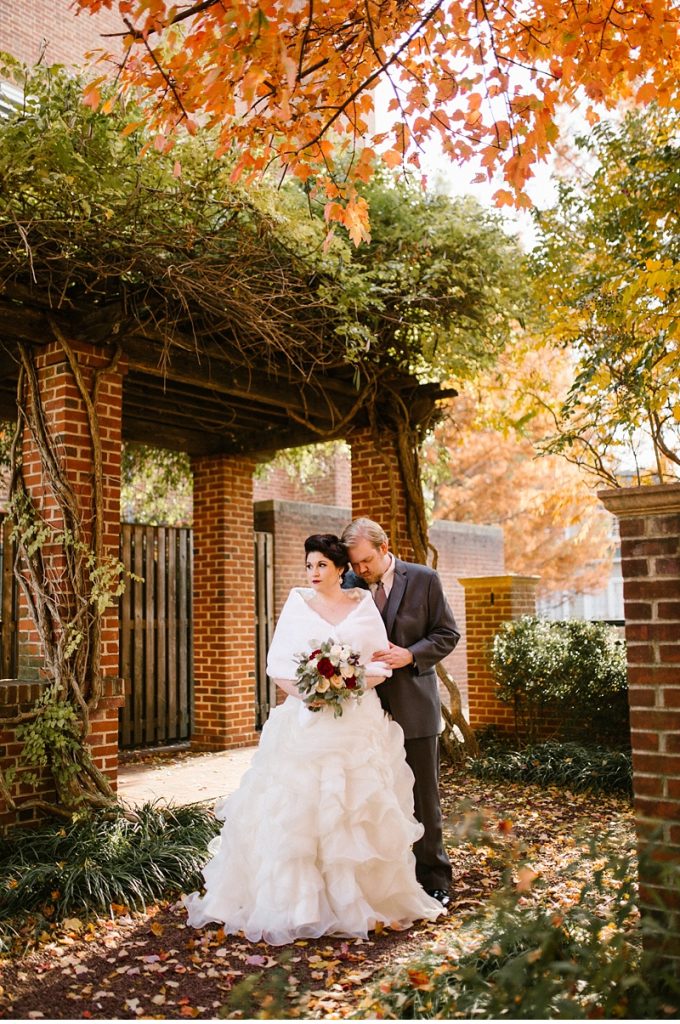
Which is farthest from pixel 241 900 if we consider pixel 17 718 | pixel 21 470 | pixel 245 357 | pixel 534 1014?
pixel 245 357

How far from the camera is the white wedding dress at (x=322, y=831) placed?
402 cm

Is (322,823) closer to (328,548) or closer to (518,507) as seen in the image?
(328,548)

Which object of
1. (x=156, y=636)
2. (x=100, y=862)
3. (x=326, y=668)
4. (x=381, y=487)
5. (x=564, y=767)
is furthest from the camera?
(x=156, y=636)

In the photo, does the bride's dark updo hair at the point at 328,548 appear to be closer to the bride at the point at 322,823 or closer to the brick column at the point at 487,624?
the bride at the point at 322,823

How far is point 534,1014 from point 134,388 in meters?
6.47

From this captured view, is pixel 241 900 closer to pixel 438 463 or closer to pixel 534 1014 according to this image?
pixel 534 1014

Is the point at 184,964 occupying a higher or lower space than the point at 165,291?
lower

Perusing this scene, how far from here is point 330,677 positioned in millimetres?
4238

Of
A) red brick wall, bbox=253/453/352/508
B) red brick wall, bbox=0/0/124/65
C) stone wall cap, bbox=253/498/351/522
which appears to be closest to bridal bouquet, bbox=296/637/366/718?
stone wall cap, bbox=253/498/351/522

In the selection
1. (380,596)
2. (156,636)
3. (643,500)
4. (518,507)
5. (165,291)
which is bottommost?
(156,636)

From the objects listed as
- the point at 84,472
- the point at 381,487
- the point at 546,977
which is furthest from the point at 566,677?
the point at 546,977

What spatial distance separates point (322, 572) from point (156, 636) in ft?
20.4

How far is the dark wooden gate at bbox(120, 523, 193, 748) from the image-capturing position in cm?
989

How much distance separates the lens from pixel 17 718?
539 centimetres
